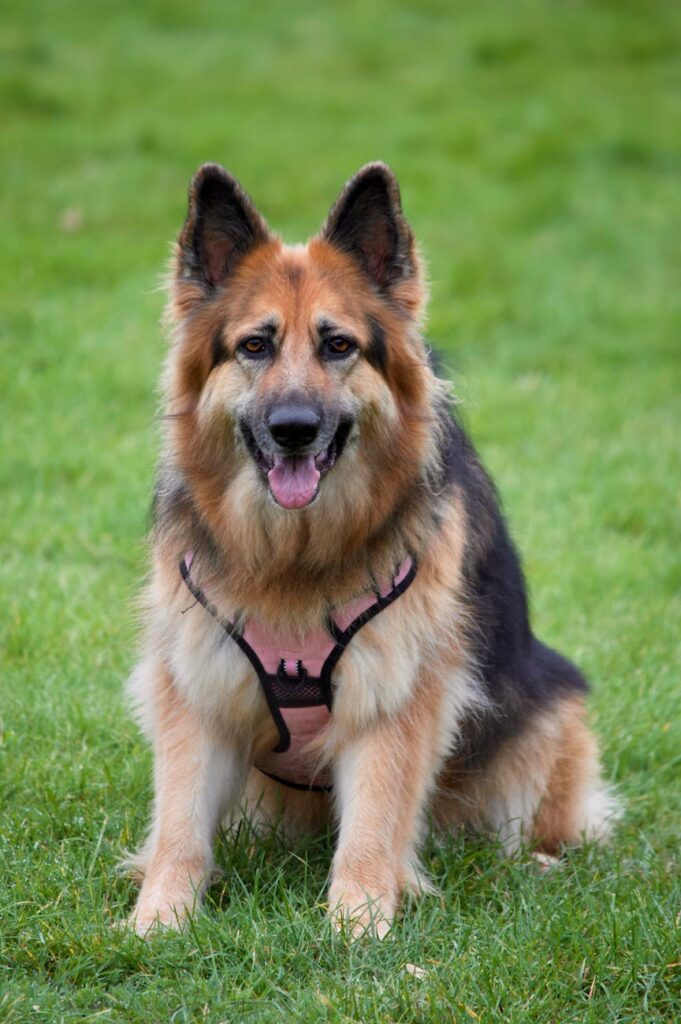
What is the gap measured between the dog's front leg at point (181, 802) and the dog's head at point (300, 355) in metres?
0.67

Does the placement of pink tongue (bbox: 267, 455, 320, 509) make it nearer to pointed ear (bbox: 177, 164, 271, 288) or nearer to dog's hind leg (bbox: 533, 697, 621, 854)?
pointed ear (bbox: 177, 164, 271, 288)

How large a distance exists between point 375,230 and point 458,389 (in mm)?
2653

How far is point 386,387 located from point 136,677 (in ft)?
4.31

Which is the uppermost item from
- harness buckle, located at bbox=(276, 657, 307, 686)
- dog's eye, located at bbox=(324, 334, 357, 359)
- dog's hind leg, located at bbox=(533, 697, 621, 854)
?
dog's eye, located at bbox=(324, 334, 357, 359)

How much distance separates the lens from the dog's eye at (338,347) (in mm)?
3832

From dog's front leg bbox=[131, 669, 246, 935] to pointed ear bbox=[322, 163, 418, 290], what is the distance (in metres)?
1.48

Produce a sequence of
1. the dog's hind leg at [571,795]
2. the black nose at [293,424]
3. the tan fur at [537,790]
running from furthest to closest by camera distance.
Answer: the dog's hind leg at [571,795] < the tan fur at [537,790] < the black nose at [293,424]

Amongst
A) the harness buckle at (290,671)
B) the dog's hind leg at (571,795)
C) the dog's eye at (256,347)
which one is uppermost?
the dog's eye at (256,347)

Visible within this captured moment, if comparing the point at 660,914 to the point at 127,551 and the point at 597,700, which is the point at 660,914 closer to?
the point at 597,700

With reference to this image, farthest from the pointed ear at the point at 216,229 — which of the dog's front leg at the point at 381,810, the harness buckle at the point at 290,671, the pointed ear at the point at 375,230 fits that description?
the dog's front leg at the point at 381,810

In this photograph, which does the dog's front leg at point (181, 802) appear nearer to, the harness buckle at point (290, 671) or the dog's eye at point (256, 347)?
the harness buckle at point (290, 671)

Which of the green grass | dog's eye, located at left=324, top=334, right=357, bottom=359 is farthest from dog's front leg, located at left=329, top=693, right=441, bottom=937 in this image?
dog's eye, located at left=324, top=334, right=357, bottom=359

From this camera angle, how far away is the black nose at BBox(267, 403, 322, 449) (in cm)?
363

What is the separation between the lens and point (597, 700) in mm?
5555
